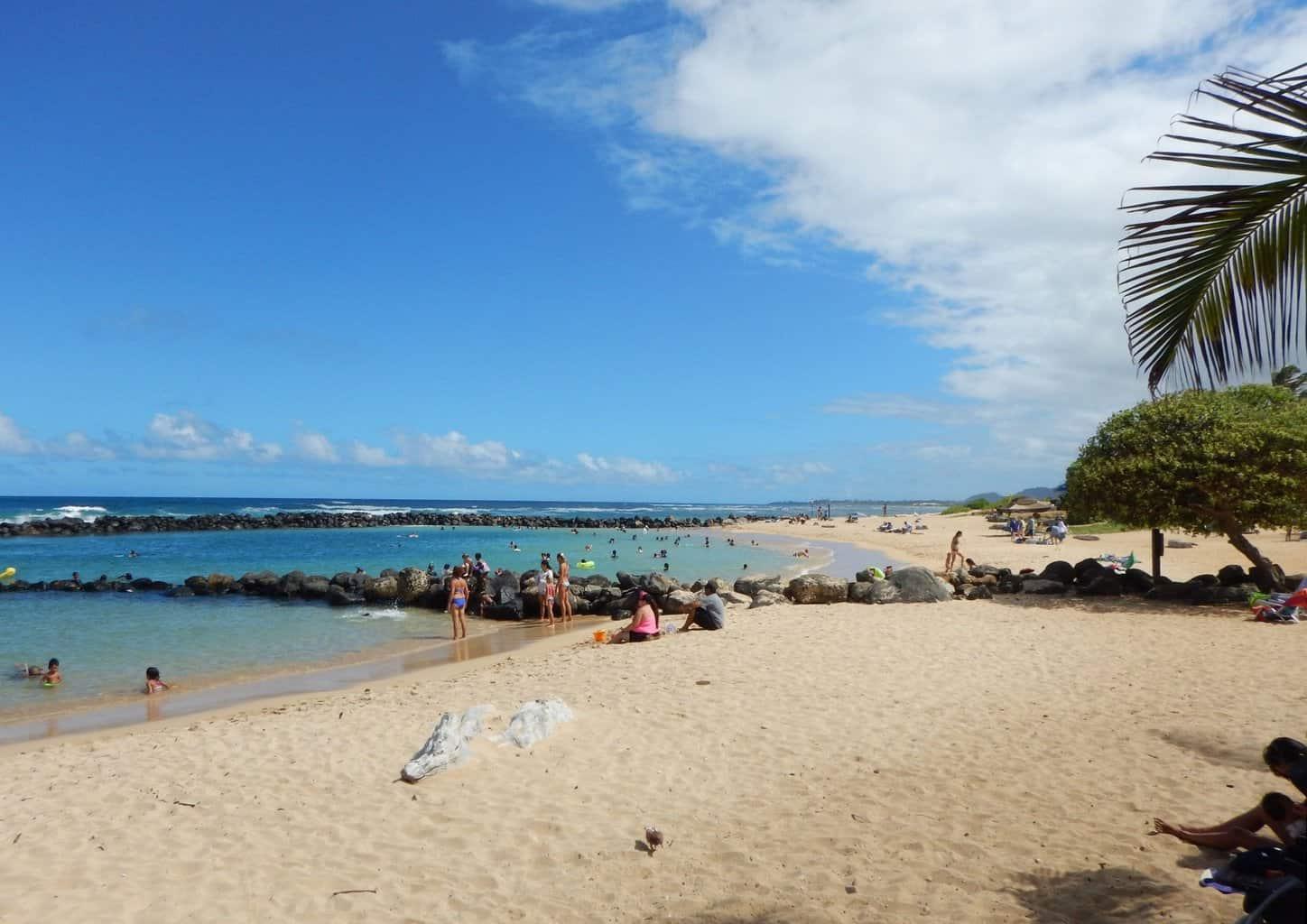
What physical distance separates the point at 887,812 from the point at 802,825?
0.69 metres

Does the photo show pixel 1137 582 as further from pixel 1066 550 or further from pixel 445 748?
pixel 445 748

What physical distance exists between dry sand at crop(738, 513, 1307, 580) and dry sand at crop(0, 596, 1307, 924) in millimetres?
17066

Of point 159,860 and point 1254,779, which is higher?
point 1254,779

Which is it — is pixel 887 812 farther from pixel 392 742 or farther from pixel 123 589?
pixel 123 589

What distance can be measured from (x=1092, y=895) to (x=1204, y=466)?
12727 millimetres

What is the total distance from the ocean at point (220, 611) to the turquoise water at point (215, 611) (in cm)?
5

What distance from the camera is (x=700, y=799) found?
659 cm

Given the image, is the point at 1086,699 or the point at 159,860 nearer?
the point at 159,860

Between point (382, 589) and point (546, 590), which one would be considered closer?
point (546, 590)

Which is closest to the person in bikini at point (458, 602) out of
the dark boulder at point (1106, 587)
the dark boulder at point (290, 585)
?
the dark boulder at point (290, 585)

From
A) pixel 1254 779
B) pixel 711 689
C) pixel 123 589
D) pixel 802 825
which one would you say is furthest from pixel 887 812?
pixel 123 589

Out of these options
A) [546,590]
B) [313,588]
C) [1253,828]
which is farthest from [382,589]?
[1253,828]

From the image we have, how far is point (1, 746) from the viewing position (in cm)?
1000

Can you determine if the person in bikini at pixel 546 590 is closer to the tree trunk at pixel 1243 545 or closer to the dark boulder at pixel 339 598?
the dark boulder at pixel 339 598
